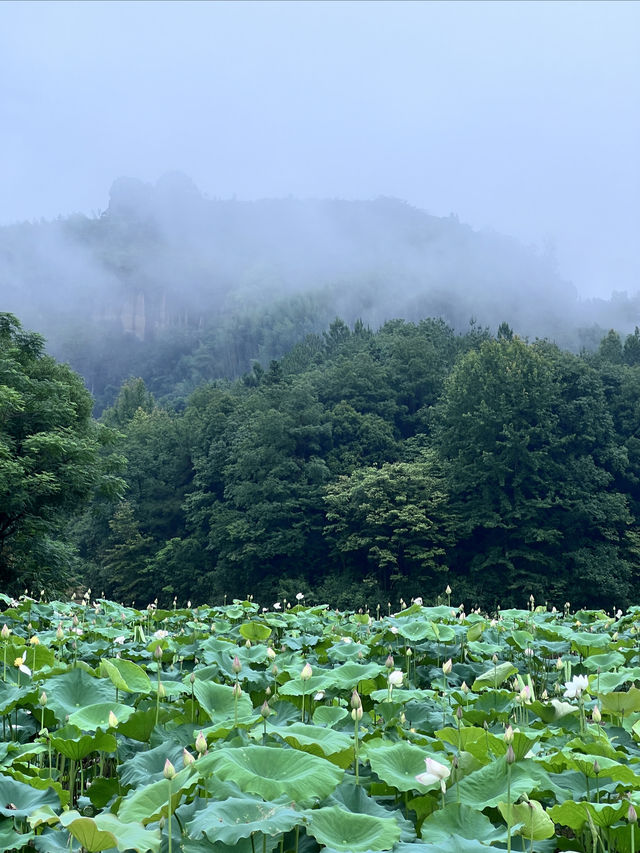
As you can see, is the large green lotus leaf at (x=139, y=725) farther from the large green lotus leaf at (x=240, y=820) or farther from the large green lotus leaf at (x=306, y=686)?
the large green lotus leaf at (x=240, y=820)

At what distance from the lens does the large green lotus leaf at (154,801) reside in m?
1.52

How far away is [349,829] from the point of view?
4.85 ft

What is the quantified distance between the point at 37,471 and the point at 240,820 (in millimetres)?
17075

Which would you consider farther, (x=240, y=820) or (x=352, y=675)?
(x=352, y=675)

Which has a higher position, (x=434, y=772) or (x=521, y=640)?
(x=434, y=772)

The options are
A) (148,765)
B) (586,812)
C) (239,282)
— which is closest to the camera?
(586,812)

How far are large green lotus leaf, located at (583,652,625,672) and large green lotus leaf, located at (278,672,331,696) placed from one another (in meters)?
1.60

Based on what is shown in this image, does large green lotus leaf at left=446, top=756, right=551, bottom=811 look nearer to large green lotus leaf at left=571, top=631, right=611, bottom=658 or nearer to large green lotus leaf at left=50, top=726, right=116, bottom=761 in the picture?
large green lotus leaf at left=50, top=726, right=116, bottom=761

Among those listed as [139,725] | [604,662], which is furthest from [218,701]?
[604,662]

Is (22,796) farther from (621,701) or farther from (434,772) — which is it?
(621,701)

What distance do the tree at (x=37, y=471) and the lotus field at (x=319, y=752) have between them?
43.1 ft

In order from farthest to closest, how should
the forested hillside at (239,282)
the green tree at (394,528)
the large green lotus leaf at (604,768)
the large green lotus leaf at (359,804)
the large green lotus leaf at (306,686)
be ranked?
the forested hillside at (239,282)
the green tree at (394,528)
the large green lotus leaf at (306,686)
the large green lotus leaf at (604,768)
the large green lotus leaf at (359,804)

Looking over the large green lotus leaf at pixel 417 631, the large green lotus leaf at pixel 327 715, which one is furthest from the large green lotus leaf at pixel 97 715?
the large green lotus leaf at pixel 417 631

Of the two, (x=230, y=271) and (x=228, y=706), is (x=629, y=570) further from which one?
(x=230, y=271)
